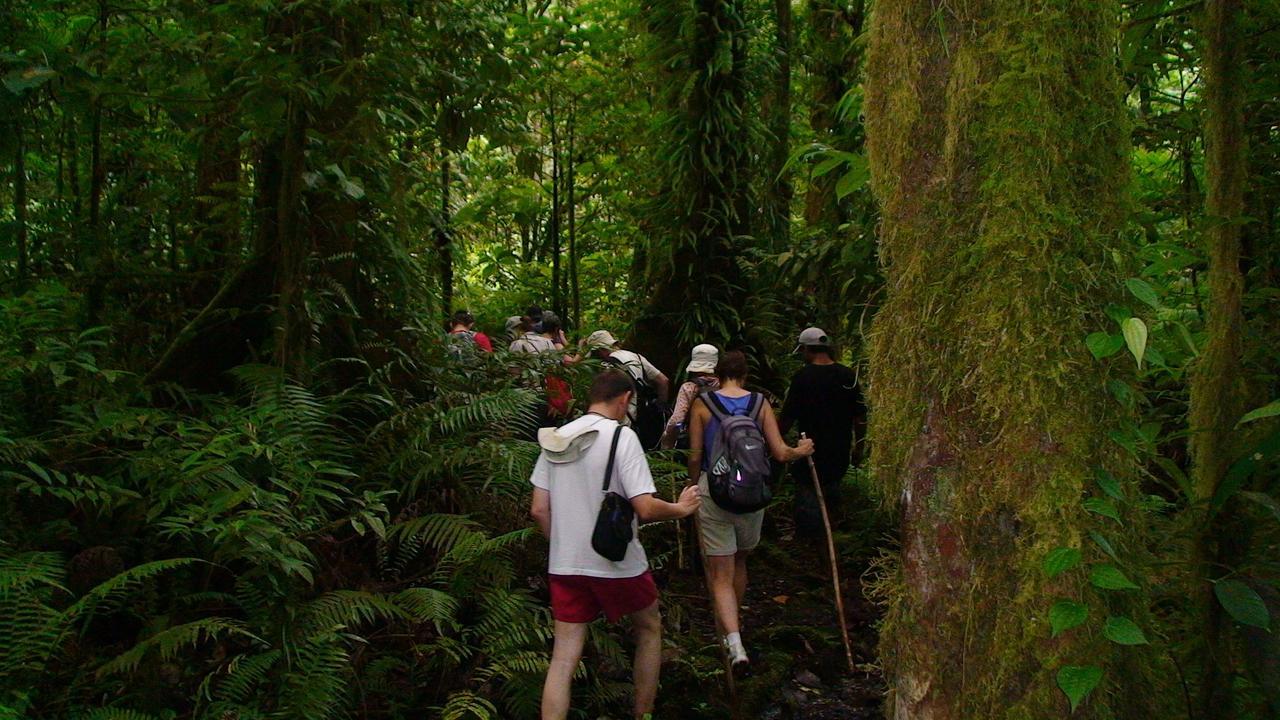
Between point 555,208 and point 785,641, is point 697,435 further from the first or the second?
point 555,208

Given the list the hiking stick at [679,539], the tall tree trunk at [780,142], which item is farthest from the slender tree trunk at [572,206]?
the hiking stick at [679,539]

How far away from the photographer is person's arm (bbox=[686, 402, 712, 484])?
5.51 m

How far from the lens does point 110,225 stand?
6270mm

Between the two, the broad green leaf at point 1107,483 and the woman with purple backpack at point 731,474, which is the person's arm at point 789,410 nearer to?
the woman with purple backpack at point 731,474

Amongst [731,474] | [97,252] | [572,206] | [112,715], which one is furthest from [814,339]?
[572,206]

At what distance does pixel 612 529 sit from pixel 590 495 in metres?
0.23

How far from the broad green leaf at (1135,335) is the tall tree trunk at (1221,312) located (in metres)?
0.94

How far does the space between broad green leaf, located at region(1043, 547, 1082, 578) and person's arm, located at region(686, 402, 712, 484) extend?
10.6 feet

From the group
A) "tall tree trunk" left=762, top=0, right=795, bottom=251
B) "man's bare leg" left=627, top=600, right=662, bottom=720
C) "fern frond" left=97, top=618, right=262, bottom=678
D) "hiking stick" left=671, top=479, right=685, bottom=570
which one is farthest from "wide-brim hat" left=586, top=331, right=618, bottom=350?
"fern frond" left=97, top=618, right=262, bottom=678

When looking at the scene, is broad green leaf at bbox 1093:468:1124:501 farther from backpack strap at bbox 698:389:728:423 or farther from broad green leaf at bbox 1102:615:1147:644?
backpack strap at bbox 698:389:728:423

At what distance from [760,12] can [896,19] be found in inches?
347

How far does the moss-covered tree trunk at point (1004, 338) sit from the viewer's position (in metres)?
2.43

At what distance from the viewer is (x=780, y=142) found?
10.7 metres

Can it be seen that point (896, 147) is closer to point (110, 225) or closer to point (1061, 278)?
point (1061, 278)
